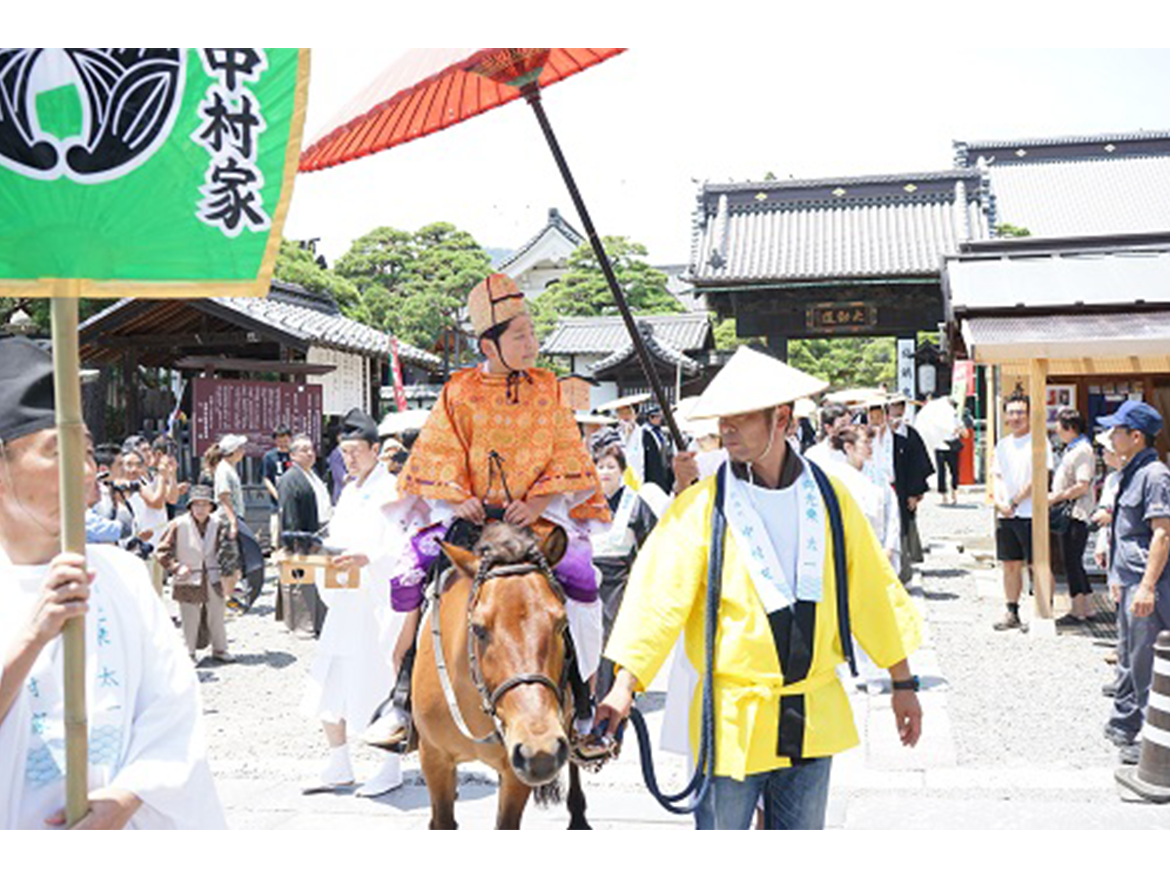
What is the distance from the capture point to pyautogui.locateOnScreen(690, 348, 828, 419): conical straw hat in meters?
3.58

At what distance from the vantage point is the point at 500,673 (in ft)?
12.4

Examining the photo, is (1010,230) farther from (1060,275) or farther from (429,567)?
(429,567)

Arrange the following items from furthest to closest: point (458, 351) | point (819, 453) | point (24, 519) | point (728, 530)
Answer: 1. point (458, 351)
2. point (819, 453)
3. point (728, 530)
4. point (24, 519)

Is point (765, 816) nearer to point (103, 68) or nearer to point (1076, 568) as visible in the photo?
point (103, 68)

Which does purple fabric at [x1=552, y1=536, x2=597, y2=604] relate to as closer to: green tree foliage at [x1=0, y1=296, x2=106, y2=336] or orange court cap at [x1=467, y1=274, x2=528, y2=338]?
orange court cap at [x1=467, y1=274, x2=528, y2=338]

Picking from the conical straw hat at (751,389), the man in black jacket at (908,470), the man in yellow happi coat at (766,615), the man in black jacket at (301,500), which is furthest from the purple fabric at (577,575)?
the man in black jacket at (908,470)

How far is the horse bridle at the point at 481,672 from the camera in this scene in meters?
3.68

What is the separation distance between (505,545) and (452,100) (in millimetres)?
2106

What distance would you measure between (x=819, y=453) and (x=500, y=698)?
612 centimetres

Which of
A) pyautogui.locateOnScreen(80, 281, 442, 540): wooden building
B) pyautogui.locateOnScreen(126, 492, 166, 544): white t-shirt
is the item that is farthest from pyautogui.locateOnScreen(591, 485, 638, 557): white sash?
pyautogui.locateOnScreen(80, 281, 442, 540): wooden building

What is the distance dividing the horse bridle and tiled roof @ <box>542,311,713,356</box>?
3053 centimetres

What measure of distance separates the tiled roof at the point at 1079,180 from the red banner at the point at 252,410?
811 inches

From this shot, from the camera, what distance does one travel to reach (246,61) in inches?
103

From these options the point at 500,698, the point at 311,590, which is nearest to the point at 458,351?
the point at 311,590
